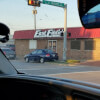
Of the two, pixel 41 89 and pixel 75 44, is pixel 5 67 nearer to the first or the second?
pixel 41 89

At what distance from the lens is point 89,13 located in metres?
A: 1.86

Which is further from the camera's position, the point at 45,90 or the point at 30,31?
the point at 30,31

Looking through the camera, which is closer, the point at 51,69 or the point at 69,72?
the point at 69,72

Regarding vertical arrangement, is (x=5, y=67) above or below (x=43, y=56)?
above

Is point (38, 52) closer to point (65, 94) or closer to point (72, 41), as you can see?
point (72, 41)

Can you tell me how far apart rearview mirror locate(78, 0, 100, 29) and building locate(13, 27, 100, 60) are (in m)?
23.1

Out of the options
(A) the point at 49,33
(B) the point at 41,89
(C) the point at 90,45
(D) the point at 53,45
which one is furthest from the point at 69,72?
(A) the point at 49,33

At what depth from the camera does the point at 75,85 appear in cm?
173

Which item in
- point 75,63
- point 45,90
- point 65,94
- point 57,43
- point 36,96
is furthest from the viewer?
point 57,43

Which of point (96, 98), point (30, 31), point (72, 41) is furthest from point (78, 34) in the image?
point (96, 98)

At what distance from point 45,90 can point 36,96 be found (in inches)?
6.7

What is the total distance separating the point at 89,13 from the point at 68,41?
31.2 metres

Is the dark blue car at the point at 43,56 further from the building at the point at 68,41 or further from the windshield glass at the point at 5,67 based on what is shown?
the windshield glass at the point at 5,67

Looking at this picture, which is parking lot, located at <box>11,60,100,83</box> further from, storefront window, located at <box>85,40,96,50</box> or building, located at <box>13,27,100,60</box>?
storefront window, located at <box>85,40,96,50</box>
